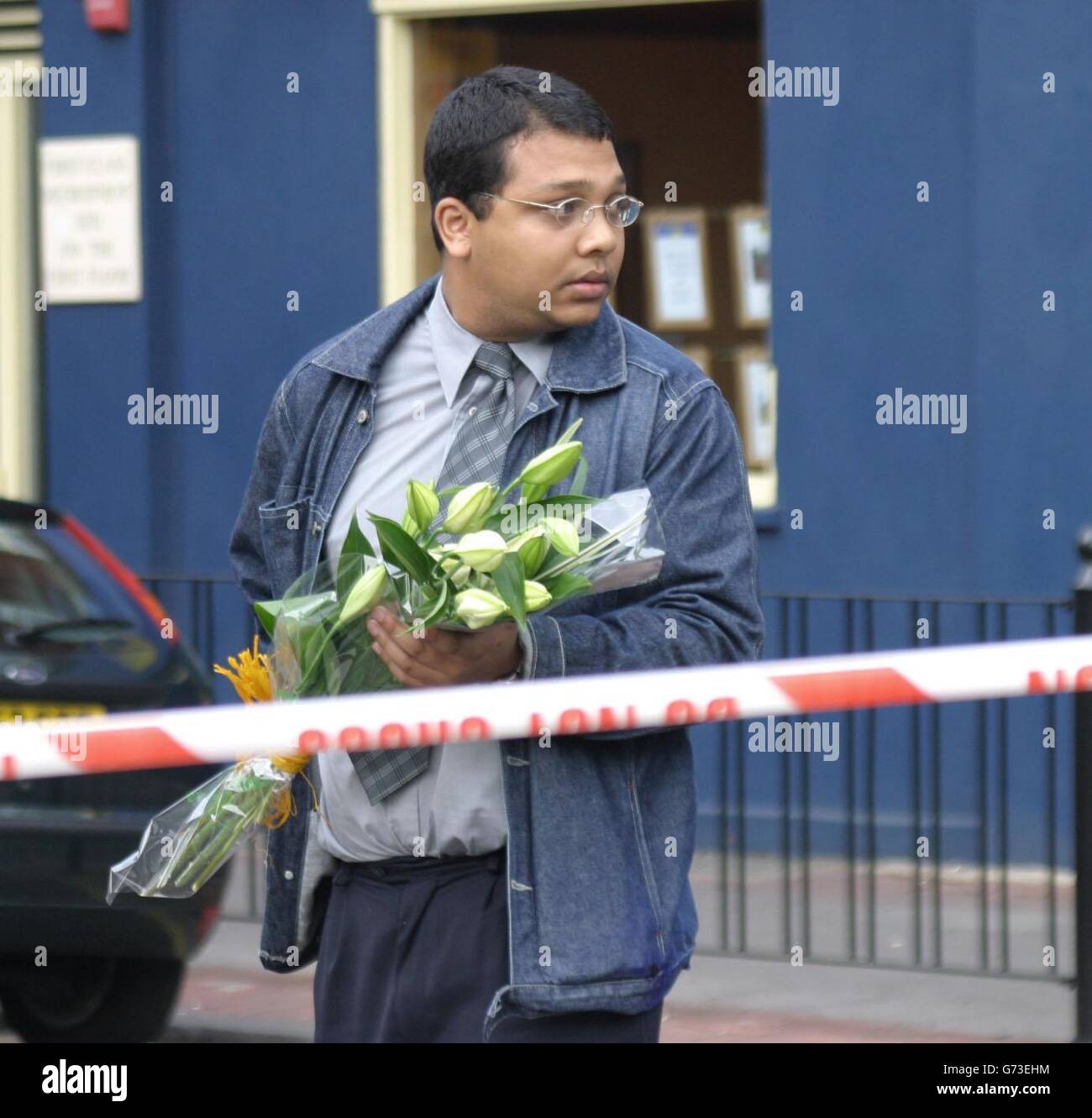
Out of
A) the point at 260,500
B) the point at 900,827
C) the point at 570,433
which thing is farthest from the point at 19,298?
the point at 570,433

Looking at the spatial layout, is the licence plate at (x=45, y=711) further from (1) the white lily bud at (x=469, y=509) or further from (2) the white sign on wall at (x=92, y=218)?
(2) the white sign on wall at (x=92, y=218)

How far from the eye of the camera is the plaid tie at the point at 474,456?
3.05 meters

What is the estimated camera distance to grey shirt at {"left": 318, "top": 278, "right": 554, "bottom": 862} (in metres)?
3.03

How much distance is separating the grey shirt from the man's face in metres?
0.09

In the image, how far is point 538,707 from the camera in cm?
291

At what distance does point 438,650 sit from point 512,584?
0.49 feet

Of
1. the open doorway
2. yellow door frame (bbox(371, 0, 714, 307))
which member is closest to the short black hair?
the open doorway

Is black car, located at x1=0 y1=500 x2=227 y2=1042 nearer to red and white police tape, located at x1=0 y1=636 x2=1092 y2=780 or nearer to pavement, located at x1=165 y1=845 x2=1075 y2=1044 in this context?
pavement, located at x1=165 y1=845 x2=1075 y2=1044

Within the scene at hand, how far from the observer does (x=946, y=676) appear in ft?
11.0

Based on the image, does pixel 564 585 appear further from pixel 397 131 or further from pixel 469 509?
pixel 397 131

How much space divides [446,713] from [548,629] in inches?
6.8

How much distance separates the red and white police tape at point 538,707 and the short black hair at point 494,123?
69 cm

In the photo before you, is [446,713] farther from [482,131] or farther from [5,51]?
[5,51]

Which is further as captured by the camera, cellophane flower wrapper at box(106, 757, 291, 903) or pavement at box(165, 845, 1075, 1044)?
pavement at box(165, 845, 1075, 1044)
